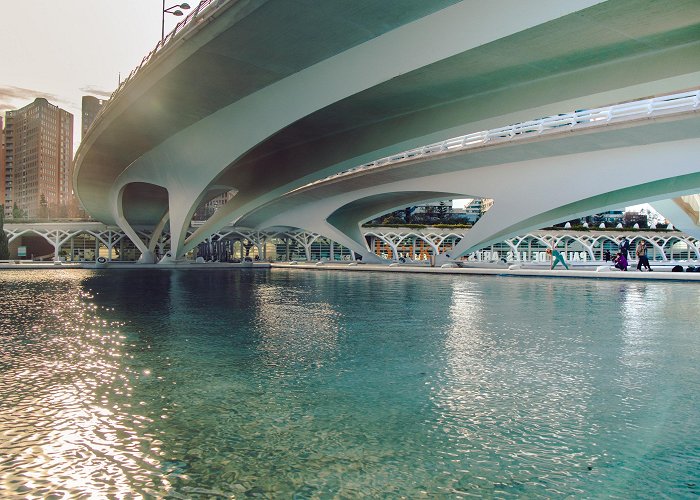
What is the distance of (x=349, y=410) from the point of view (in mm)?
4031

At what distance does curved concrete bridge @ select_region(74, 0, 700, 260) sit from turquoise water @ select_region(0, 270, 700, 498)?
26.3 ft

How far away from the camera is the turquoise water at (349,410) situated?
281cm

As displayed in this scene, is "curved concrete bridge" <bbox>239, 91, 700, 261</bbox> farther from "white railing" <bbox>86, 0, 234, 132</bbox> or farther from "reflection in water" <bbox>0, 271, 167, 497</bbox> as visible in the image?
"reflection in water" <bbox>0, 271, 167, 497</bbox>

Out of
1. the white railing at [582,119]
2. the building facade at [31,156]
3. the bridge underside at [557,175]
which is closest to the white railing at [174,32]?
the white railing at [582,119]

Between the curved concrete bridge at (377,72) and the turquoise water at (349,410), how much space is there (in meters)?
8.02

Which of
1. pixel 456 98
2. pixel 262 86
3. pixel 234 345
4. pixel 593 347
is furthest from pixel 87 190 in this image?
pixel 593 347

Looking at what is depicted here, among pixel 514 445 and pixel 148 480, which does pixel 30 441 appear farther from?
pixel 514 445

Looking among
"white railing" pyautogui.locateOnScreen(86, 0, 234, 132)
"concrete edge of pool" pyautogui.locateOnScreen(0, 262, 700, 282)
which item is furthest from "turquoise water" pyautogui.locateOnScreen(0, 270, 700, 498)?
"concrete edge of pool" pyautogui.locateOnScreen(0, 262, 700, 282)

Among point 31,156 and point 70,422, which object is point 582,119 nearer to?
point 70,422

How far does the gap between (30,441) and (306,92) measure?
1531 centimetres

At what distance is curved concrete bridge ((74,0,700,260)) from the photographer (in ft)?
41.3

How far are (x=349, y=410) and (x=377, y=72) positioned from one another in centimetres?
1255

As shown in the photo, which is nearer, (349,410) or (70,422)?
(70,422)

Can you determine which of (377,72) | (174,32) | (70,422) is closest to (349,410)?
(70,422)
